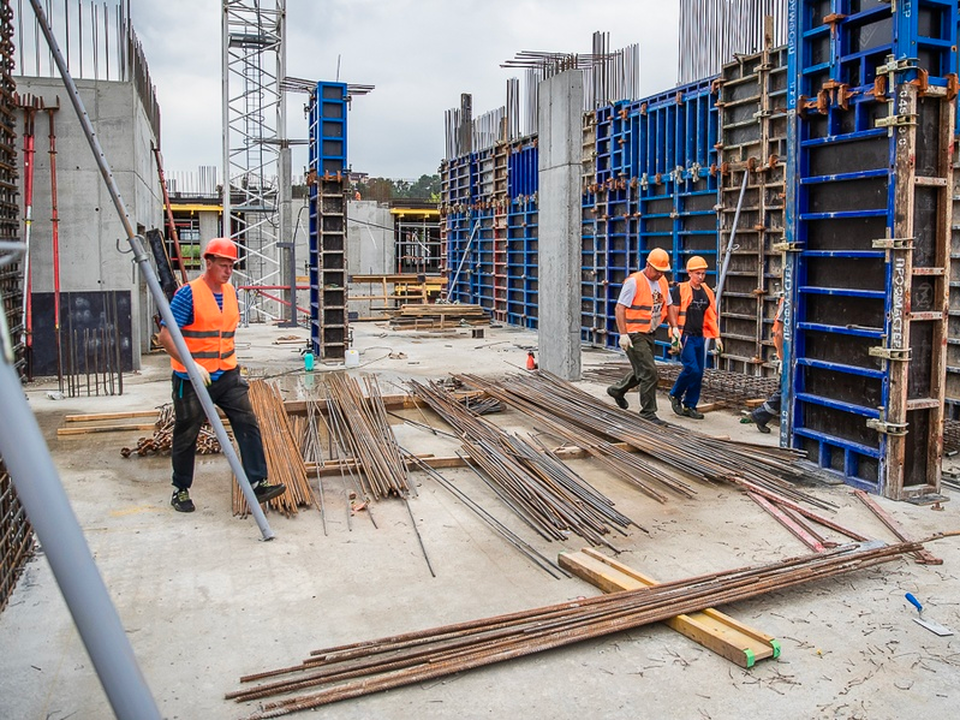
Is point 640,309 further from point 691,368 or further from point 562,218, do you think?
point 562,218

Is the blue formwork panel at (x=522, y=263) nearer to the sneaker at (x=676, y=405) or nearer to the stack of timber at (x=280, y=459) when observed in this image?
the sneaker at (x=676, y=405)

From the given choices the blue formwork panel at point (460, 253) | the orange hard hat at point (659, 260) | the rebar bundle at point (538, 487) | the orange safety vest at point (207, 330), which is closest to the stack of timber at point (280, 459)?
the orange safety vest at point (207, 330)

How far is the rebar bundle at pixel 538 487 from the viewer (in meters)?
6.34

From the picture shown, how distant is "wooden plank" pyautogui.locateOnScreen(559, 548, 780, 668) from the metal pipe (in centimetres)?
331

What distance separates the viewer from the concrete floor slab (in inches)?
155

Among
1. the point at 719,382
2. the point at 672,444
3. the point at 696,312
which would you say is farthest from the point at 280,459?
the point at 719,382

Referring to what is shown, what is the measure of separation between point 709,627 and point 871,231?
432 cm

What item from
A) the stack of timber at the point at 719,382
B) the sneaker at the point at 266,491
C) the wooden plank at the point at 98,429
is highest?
the stack of timber at the point at 719,382

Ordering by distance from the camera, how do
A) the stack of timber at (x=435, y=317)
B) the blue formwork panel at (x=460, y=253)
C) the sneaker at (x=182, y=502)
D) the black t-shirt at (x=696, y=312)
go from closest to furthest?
the sneaker at (x=182, y=502)
the black t-shirt at (x=696, y=312)
the stack of timber at (x=435, y=317)
the blue formwork panel at (x=460, y=253)

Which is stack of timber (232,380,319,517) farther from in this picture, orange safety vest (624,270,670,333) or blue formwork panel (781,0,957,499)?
blue formwork panel (781,0,957,499)

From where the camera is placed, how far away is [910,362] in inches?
282

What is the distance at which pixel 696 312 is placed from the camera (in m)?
10.3

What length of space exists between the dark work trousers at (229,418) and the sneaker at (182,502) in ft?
1.14

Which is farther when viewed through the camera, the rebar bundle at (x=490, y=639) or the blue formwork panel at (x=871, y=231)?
the blue formwork panel at (x=871, y=231)
